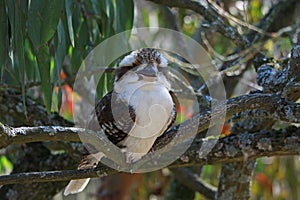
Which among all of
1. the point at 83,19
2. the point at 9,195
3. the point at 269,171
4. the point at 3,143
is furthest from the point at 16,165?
the point at 269,171

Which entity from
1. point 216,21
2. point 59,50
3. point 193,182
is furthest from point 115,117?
point 193,182

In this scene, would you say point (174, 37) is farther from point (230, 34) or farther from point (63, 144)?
point (63, 144)

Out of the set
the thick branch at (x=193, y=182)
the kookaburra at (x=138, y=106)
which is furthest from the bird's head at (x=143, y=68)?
the thick branch at (x=193, y=182)

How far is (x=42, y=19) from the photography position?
1981mm

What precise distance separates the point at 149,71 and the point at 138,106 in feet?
0.36

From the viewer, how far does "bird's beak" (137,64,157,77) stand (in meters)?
2.03

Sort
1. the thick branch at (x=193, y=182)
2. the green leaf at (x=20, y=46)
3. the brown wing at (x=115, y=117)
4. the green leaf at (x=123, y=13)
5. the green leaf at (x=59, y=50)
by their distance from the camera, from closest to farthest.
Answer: the green leaf at (x=20, y=46), the brown wing at (x=115, y=117), the green leaf at (x=59, y=50), the green leaf at (x=123, y=13), the thick branch at (x=193, y=182)

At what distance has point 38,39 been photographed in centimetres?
194

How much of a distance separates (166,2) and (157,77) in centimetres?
47

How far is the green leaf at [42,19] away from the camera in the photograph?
1.95m

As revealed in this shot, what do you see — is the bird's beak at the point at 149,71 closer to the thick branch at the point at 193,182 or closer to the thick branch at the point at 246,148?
the thick branch at the point at 246,148

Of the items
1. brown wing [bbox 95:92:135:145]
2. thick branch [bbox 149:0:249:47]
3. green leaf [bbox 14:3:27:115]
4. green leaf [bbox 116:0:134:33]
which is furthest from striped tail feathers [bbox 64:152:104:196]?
thick branch [bbox 149:0:249:47]

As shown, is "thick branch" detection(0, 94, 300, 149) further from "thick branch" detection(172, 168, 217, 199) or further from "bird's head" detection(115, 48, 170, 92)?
"thick branch" detection(172, 168, 217, 199)

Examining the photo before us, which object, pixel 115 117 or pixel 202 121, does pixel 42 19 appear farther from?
pixel 202 121
